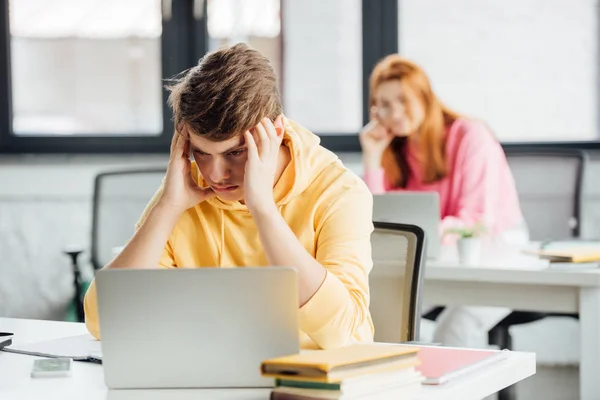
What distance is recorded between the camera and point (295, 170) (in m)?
1.67

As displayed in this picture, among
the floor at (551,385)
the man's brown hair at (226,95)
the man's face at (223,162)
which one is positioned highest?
the man's brown hair at (226,95)

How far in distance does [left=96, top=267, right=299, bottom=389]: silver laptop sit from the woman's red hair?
2.32 meters

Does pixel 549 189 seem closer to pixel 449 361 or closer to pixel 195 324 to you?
pixel 449 361

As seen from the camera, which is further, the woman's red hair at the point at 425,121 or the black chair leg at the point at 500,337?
the woman's red hair at the point at 425,121

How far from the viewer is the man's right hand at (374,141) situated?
3654mm

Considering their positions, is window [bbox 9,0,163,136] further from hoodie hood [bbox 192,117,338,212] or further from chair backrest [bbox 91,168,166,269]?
hoodie hood [bbox 192,117,338,212]

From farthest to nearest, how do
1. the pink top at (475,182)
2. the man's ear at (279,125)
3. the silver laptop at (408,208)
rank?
the pink top at (475,182), the silver laptop at (408,208), the man's ear at (279,125)

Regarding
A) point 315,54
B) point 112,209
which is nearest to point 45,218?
point 112,209

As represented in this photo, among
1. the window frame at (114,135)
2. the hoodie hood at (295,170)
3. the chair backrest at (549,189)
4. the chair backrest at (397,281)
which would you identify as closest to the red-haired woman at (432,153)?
the chair backrest at (549,189)

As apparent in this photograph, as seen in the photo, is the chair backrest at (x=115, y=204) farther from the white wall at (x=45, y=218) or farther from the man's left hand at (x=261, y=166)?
the man's left hand at (x=261, y=166)

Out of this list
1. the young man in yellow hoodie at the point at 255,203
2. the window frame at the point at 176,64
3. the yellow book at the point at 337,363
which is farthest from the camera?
the window frame at the point at 176,64

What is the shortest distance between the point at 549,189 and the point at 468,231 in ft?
3.04

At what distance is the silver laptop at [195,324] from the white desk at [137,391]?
0.02 m

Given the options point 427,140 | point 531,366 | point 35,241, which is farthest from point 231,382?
point 35,241
